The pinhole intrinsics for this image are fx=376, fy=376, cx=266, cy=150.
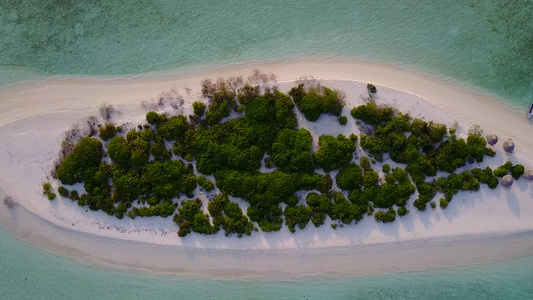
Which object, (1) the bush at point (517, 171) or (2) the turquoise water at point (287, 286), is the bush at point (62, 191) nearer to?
(2) the turquoise water at point (287, 286)

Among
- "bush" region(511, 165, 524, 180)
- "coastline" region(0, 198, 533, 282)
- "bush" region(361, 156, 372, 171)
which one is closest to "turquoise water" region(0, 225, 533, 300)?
"coastline" region(0, 198, 533, 282)

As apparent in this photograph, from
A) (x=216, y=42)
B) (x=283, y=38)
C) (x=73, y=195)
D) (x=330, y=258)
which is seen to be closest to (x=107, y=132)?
(x=73, y=195)

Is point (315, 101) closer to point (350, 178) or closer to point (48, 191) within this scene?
point (350, 178)

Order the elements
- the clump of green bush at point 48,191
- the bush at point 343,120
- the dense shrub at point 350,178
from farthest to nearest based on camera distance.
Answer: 1. the clump of green bush at point 48,191
2. the bush at point 343,120
3. the dense shrub at point 350,178

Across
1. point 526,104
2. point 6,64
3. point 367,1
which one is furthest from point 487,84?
point 6,64

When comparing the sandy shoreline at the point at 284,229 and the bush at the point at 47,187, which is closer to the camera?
the sandy shoreline at the point at 284,229

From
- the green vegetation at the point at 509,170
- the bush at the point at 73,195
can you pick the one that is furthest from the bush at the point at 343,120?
the bush at the point at 73,195

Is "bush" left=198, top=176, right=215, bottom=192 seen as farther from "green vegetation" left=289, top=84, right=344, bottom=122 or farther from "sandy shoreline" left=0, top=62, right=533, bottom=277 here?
"green vegetation" left=289, top=84, right=344, bottom=122
